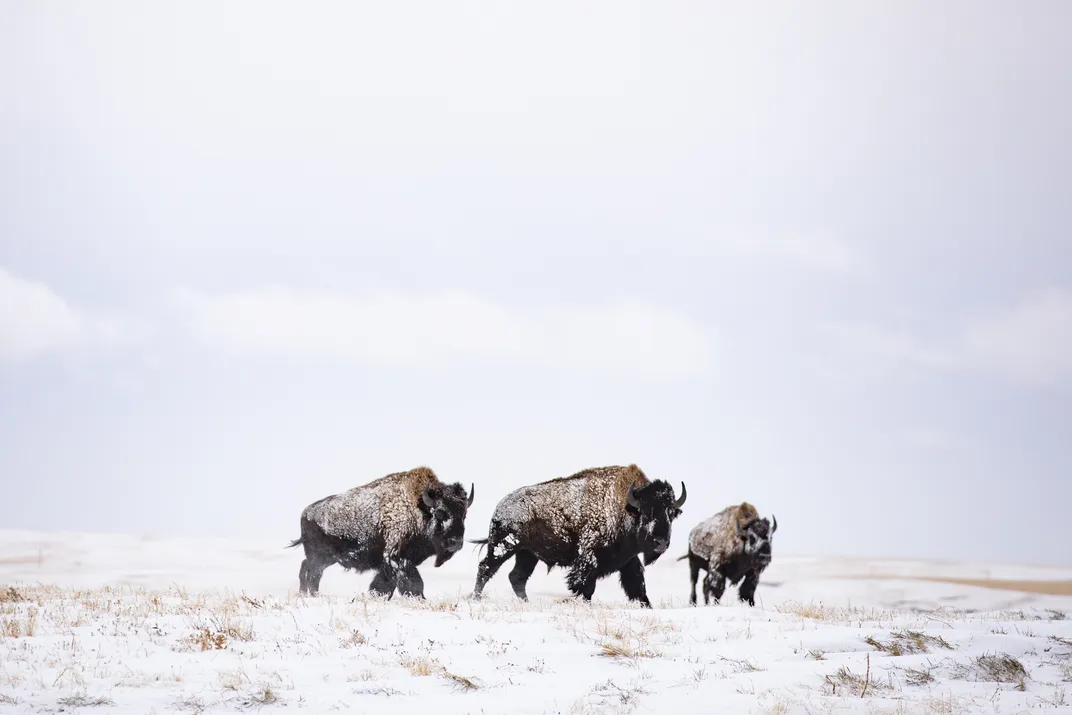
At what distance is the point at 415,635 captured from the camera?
970 centimetres

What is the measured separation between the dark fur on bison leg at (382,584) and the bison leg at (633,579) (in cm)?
409

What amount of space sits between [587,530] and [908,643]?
6.24 meters

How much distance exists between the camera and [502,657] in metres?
8.98

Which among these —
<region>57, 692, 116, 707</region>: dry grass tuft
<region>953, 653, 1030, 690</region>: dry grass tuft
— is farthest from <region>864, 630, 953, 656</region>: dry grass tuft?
<region>57, 692, 116, 707</region>: dry grass tuft

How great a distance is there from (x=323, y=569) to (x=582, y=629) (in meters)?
7.00

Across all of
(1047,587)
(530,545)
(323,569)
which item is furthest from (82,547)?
(1047,587)

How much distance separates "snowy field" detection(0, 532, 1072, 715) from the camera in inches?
296

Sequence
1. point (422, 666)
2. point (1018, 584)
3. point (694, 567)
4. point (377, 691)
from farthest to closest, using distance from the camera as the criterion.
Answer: point (1018, 584)
point (694, 567)
point (422, 666)
point (377, 691)

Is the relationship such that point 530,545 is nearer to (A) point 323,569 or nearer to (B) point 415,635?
(A) point 323,569

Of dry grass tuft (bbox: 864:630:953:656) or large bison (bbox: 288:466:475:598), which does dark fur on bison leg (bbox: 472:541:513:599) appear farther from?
dry grass tuft (bbox: 864:630:953:656)

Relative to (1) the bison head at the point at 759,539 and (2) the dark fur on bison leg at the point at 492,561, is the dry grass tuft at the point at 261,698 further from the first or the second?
(1) the bison head at the point at 759,539

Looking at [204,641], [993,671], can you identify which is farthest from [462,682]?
[993,671]

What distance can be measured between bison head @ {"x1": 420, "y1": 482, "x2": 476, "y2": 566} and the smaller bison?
24.0ft

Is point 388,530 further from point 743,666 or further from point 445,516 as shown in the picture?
point 743,666
